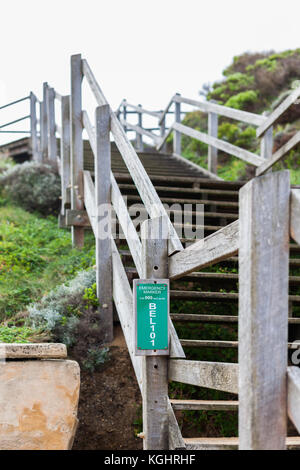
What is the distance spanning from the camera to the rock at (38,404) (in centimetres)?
275

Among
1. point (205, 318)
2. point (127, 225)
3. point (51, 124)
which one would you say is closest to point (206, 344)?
point (205, 318)

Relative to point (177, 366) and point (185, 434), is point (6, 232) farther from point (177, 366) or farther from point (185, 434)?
point (177, 366)

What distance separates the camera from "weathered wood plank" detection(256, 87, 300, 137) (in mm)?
4359

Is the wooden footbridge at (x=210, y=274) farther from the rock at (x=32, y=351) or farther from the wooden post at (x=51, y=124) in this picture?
the wooden post at (x=51, y=124)

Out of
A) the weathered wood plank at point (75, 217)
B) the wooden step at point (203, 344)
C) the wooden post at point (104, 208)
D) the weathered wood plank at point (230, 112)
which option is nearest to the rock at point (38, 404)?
the wooden step at point (203, 344)

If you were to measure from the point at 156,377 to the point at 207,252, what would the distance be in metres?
0.85

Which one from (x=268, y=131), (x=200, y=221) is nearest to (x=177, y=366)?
(x=200, y=221)

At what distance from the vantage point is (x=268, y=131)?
555cm

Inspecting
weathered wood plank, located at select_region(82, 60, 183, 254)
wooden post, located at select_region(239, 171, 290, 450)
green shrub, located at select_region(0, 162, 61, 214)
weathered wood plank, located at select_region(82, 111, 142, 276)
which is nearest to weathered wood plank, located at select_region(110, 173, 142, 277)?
weathered wood plank, located at select_region(82, 111, 142, 276)

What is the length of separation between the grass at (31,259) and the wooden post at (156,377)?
1.85m

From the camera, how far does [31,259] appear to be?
5441mm

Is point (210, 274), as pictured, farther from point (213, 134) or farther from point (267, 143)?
point (213, 134)

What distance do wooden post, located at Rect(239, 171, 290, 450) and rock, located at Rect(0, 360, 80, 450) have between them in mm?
1517
